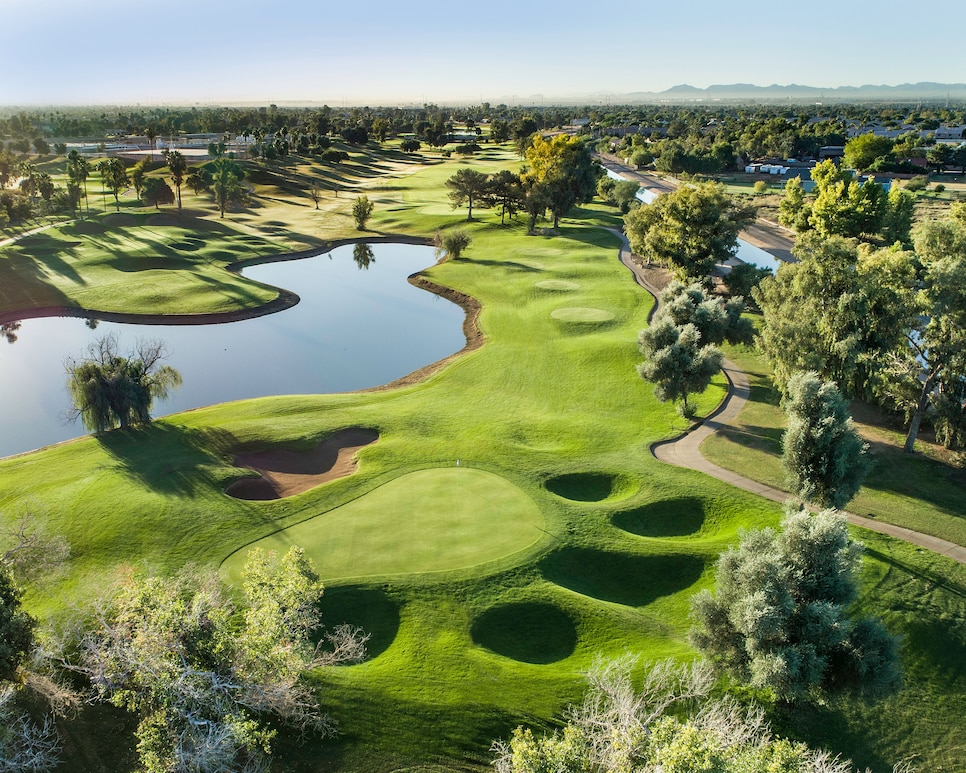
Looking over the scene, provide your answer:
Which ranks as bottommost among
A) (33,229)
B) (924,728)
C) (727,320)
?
(924,728)

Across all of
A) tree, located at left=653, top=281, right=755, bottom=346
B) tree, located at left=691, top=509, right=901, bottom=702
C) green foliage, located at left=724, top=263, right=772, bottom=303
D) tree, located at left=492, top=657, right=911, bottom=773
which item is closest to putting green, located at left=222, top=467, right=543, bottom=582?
tree, located at left=492, top=657, right=911, bottom=773

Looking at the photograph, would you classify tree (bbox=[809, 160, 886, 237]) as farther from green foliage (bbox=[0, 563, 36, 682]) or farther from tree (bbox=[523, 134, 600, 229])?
green foliage (bbox=[0, 563, 36, 682])

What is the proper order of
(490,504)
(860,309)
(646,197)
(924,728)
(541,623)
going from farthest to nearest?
(646,197) < (860,309) < (490,504) < (541,623) < (924,728)

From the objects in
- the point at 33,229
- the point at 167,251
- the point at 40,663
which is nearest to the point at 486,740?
the point at 40,663

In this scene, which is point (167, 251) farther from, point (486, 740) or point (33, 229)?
point (486, 740)

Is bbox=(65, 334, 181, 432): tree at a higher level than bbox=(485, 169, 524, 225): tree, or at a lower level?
lower

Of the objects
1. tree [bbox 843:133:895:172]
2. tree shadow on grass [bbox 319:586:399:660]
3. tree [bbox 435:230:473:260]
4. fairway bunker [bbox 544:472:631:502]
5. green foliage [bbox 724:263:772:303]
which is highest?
tree [bbox 843:133:895:172]
